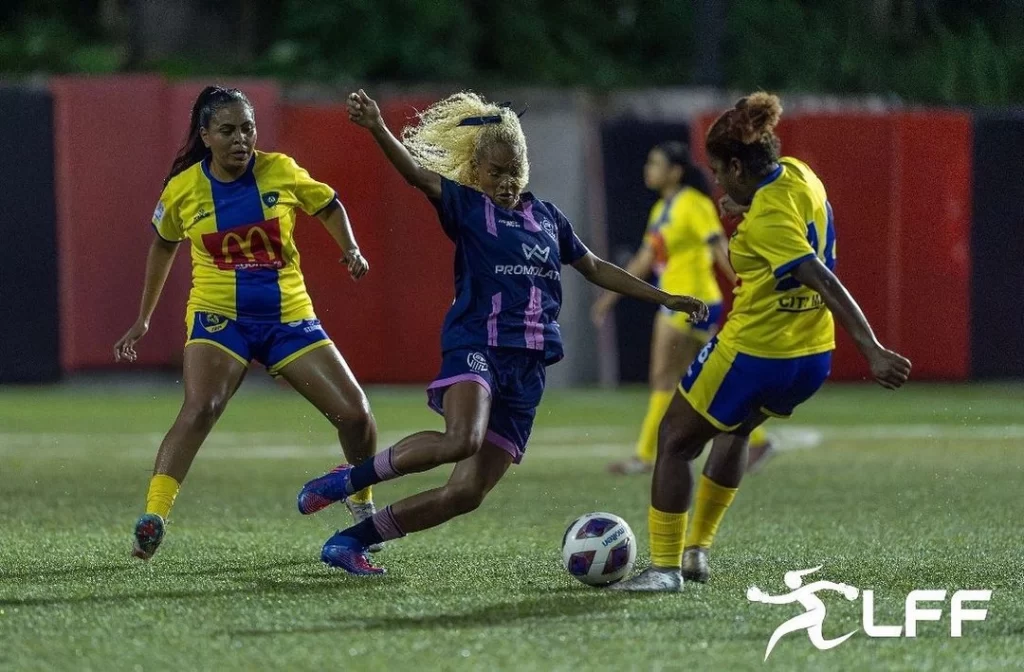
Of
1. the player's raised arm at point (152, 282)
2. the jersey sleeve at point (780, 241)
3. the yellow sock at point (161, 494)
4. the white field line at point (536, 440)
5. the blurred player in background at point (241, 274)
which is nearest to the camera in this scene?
the jersey sleeve at point (780, 241)

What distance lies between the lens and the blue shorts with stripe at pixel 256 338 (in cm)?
736

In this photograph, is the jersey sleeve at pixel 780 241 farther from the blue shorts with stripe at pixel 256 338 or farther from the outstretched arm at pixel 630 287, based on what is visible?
the blue shorts with stripe at pixel 256 338

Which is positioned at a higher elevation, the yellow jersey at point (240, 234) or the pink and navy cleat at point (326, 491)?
the yellow jersey at point (240, 234)

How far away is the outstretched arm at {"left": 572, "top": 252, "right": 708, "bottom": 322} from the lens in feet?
22.6

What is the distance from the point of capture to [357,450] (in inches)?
298

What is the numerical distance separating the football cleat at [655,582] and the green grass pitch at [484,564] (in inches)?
3.5

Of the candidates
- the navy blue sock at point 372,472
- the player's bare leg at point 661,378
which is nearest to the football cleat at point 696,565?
the navy blue sock at point 372,472

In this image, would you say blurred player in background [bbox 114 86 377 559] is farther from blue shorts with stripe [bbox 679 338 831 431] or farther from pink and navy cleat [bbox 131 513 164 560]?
blue shorts with stripe [bbox 679 338 831 431]

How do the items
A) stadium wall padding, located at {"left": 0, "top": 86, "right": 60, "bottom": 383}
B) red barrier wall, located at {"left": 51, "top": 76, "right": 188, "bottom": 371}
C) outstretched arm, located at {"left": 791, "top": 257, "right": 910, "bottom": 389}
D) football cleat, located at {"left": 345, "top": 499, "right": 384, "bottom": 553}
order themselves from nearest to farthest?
outstretched arm, located at {"left": 791, "top": 257, "right": 910, "bottom": 389}
football cleat, located at {"left": 345, "top": 499, "right": 384, "bottom": 553}
stadium wall padding, located at {"left": 0, "top": 86, "right": 60, "bottom": 383}
red barrier wall, located at {"left": 51, "top": 76, "right": 188, "bottom": 371}

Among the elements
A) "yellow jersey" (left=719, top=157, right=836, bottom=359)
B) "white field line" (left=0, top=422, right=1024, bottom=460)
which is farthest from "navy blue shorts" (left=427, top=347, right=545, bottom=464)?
"white field line" (left=0, top=422, right=1024, bottom=460)

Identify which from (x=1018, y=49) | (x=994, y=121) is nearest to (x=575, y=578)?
(x=994, y=121)

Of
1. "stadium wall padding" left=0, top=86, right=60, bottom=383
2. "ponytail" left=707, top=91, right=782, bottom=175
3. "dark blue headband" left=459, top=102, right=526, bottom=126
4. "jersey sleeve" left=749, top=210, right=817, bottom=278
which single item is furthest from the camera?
"stadium wall padding" left=0, top=86, right=60, bottom=383

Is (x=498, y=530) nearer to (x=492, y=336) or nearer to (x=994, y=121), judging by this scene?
(x=492, y=336)

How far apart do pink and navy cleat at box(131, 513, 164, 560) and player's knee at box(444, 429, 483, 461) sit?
4.15 feet
